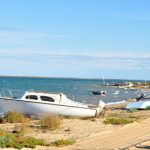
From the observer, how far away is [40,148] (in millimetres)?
18703

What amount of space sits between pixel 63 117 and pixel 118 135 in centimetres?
824

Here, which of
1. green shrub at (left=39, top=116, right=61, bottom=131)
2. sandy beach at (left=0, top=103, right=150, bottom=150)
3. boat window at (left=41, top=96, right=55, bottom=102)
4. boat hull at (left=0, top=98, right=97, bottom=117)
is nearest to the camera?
sandy beach at (left=0, top=103, right=150, bottom=150)

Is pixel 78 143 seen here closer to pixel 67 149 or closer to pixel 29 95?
pixel 67 149

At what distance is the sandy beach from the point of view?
748 inches

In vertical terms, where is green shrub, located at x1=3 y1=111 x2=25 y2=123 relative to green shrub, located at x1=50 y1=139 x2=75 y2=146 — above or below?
above

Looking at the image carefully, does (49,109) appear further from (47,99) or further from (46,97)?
(46,97)

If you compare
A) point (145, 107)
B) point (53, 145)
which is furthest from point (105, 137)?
point (145, 107)

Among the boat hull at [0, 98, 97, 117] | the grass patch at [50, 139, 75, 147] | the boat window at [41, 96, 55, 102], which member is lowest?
the grass patch at [50, 139, 75, 147]

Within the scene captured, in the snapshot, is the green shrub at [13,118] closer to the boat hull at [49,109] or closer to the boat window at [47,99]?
the boat hull at [49,109]

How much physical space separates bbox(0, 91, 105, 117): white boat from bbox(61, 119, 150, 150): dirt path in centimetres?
554

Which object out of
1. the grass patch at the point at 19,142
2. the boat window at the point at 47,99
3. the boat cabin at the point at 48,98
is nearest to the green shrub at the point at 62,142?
the grass patch at the point at 19,142

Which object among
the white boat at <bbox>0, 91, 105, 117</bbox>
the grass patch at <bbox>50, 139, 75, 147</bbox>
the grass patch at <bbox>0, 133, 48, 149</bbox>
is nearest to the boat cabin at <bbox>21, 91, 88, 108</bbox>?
the white boat at <bbox>0, 91, 105, 117</bbox>

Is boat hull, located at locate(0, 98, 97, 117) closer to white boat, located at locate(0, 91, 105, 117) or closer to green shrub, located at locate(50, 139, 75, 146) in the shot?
white boat, located at locate(0, 91, 105, 117)

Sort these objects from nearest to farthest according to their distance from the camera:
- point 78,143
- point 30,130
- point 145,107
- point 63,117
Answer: point 78,143 → point 30,130 → point 63,117 → point 145,107
